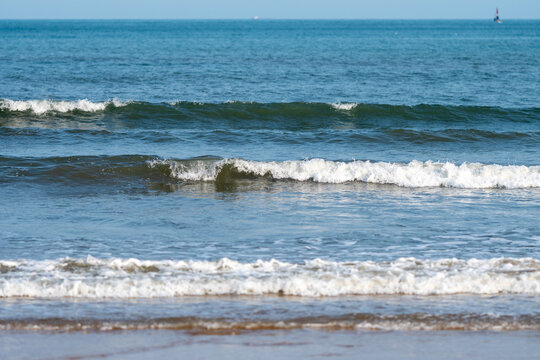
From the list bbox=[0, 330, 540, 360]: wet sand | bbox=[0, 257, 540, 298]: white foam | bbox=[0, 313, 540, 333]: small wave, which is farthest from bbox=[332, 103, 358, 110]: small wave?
bbox=[0, 330, 540, 360]: wet sand

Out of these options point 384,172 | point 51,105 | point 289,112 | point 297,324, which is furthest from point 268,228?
point 51,105

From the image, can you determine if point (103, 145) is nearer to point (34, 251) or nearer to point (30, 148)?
point (30, 148)

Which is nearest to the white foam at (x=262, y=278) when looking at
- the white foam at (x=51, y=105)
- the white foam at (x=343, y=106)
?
the white foam at (x=51, y=105)

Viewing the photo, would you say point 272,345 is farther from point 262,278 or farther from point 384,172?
point 384,172

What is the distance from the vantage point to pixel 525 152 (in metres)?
16.4

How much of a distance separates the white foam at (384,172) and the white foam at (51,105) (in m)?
8.72

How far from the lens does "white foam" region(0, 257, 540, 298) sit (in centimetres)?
677

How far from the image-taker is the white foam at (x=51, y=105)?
21.3 m

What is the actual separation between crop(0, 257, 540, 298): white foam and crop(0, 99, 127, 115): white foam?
1465cm

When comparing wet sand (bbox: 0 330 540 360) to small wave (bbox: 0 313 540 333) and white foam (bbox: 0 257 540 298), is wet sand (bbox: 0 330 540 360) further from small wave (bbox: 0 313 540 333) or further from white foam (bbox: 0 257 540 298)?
white foam (bbox: 0 257 540 298)

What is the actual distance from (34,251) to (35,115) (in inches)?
539

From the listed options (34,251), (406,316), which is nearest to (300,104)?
(34,251)

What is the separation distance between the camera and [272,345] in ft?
18.2

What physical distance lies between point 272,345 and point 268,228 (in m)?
3.97
